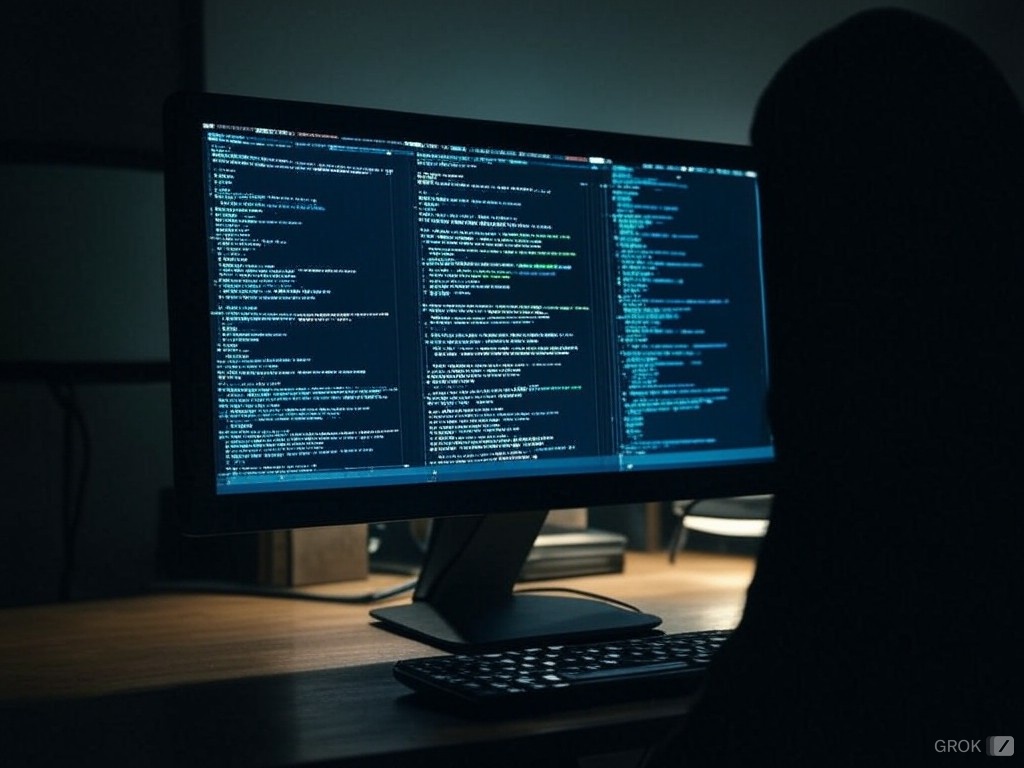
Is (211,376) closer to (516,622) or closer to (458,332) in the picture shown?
(458,332)

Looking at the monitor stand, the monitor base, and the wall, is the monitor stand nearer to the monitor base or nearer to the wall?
the monitor base

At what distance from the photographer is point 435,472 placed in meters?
1.03

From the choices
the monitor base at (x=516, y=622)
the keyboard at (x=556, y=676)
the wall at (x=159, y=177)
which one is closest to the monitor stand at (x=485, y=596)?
the monitor base at (x=516, y=622)

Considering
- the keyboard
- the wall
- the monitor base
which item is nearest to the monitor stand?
the monitor base

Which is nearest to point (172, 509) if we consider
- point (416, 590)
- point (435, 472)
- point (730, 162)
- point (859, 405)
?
point (416, 590)

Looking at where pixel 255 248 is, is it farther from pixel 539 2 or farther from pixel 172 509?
pixel 539 2

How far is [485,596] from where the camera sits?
3.73 ft

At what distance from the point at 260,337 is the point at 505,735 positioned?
0.43m

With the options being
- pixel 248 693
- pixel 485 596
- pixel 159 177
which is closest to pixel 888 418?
pixel 248 693

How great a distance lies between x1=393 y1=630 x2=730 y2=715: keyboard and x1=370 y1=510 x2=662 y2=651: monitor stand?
18 cm

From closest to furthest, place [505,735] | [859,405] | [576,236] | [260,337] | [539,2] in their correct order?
[859,405] < [505,735] < [260,337] < [576,236] < [539,2]

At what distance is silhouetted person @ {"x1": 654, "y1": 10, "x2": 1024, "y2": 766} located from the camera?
0.48m

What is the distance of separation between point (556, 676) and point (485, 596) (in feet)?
1.18

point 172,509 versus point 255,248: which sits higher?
point 255,248
